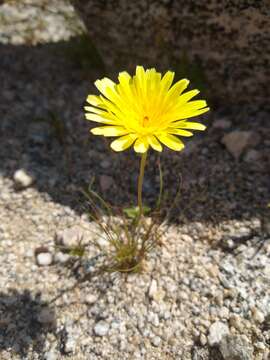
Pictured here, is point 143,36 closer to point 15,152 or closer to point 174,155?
point 174,155

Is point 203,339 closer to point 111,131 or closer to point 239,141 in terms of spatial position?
point 111,131

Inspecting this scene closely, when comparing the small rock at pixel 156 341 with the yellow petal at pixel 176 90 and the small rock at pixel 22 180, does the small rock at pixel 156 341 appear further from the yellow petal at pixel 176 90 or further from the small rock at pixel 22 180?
the small rock at pixel 22 180

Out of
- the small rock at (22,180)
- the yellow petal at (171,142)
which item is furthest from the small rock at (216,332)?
the small rock at (22,180)

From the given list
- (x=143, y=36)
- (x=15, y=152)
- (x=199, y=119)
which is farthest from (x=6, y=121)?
(x=199, y=119)

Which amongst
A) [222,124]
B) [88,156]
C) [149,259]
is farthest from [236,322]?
[88,156]

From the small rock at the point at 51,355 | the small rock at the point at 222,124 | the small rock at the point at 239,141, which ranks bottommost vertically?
the small rock at the point at 51,355

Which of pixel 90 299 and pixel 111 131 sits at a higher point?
pixel 111 131
